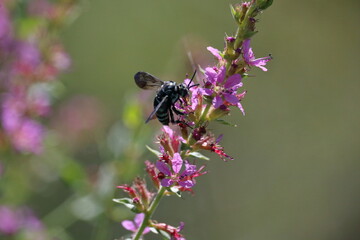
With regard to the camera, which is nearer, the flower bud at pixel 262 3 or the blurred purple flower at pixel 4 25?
the flower bud at pixel 262 3

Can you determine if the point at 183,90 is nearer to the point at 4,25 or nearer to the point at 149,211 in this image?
the point at 149,211

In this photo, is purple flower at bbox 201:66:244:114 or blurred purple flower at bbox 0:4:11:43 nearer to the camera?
A: purple flower at bbox 201:66:244:114

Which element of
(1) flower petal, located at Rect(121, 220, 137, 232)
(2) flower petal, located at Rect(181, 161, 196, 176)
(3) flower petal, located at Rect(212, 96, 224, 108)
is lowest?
(1) flower petal, located at Rect(121, 220, 137, 232)

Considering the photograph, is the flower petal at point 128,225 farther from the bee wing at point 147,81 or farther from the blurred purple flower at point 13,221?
the blurred purple flower at point 13,221

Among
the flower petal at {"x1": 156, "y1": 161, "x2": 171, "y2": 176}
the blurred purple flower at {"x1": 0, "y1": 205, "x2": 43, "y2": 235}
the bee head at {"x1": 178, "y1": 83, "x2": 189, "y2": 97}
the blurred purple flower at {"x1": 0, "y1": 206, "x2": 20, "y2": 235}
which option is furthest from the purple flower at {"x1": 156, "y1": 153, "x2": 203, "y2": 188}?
the blurred purple flower at {"x1": 0, "y1": 206, "x2": 20, "y2": 235}

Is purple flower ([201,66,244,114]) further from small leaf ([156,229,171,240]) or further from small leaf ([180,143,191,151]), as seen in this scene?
small leaf ([156,229,171,240])

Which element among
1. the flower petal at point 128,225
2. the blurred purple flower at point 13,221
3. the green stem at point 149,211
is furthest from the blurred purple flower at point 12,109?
the green stem at point 149,211

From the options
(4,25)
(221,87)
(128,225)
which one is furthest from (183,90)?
(4,25)
